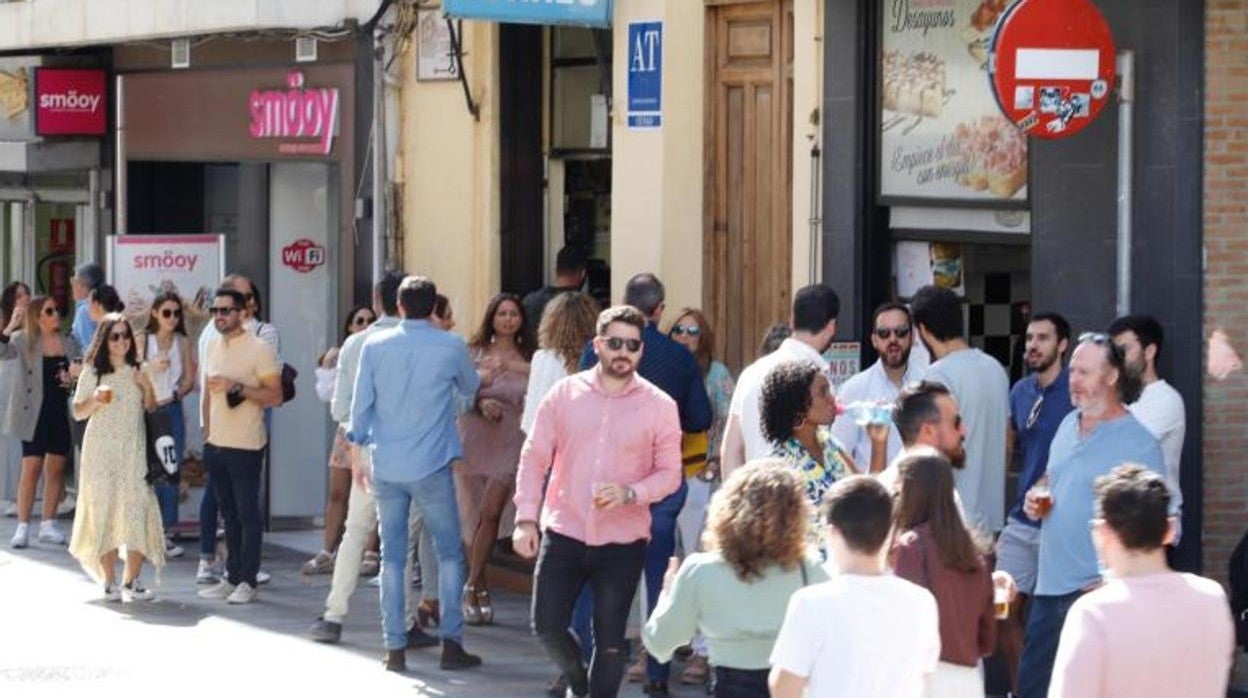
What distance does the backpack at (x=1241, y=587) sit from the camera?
1070 centimetres

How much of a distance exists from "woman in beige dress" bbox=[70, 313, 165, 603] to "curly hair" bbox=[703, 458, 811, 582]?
315 inches

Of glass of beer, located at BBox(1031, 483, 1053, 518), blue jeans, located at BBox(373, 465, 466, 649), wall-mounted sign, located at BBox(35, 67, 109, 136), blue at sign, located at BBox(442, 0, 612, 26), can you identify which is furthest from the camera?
wall-mounted sign, located at BBox(35, 67, 109, 136)

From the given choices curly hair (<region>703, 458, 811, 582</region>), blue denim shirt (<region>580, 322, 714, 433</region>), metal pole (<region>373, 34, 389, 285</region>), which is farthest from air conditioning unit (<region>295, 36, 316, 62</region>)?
curly hair (<region>703, 458, 811, 582</region>)

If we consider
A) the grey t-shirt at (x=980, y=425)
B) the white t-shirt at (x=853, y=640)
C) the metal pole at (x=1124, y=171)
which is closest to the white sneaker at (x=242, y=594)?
the grey t-shirt at (x=980, y=425)

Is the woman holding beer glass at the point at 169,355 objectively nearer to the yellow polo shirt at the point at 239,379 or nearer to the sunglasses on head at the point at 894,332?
the yellow polo shirt at the point at 239,379

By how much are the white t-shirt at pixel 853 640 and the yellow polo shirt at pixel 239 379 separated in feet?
28.2

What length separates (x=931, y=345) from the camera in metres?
11.3

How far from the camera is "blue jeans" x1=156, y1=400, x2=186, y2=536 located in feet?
56.2

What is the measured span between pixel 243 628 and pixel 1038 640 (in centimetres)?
605

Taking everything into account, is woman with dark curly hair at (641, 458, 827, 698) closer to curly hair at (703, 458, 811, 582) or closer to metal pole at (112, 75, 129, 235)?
curly hair at (703, 458, 811, 582)

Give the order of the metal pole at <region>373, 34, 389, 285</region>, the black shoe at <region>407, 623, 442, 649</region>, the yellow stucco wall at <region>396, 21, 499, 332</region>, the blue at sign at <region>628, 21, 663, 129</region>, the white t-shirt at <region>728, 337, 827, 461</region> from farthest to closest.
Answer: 1. the metal pole at <region>373, 34, 389, 285</region>
2. the yellow stucco wall at <region>396, 21, 499, 332</region>
3. the blue at sign at <region>628, 21, 663, 129</region>
4. the black shoe at <region>407, 623, 442, 649</region>
5. the white t-shirt at <region>728, 337, 827, 461</region>

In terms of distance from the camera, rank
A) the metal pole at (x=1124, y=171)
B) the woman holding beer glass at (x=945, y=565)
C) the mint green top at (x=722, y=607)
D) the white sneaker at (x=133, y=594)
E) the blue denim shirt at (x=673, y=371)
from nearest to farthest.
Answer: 1. the mint green top at (x=722, y=607)
2. the woman holding beer glass at (x=945, y=565)
3. the metal pole at (x=1124, y=171)
4. the blue denim shirt at (x=673, y=371)
5. the white sneaker at (x=133, y=594)

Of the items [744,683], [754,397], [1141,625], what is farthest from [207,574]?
[1141,625]

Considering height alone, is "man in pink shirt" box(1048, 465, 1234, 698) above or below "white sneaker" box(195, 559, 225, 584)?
above
